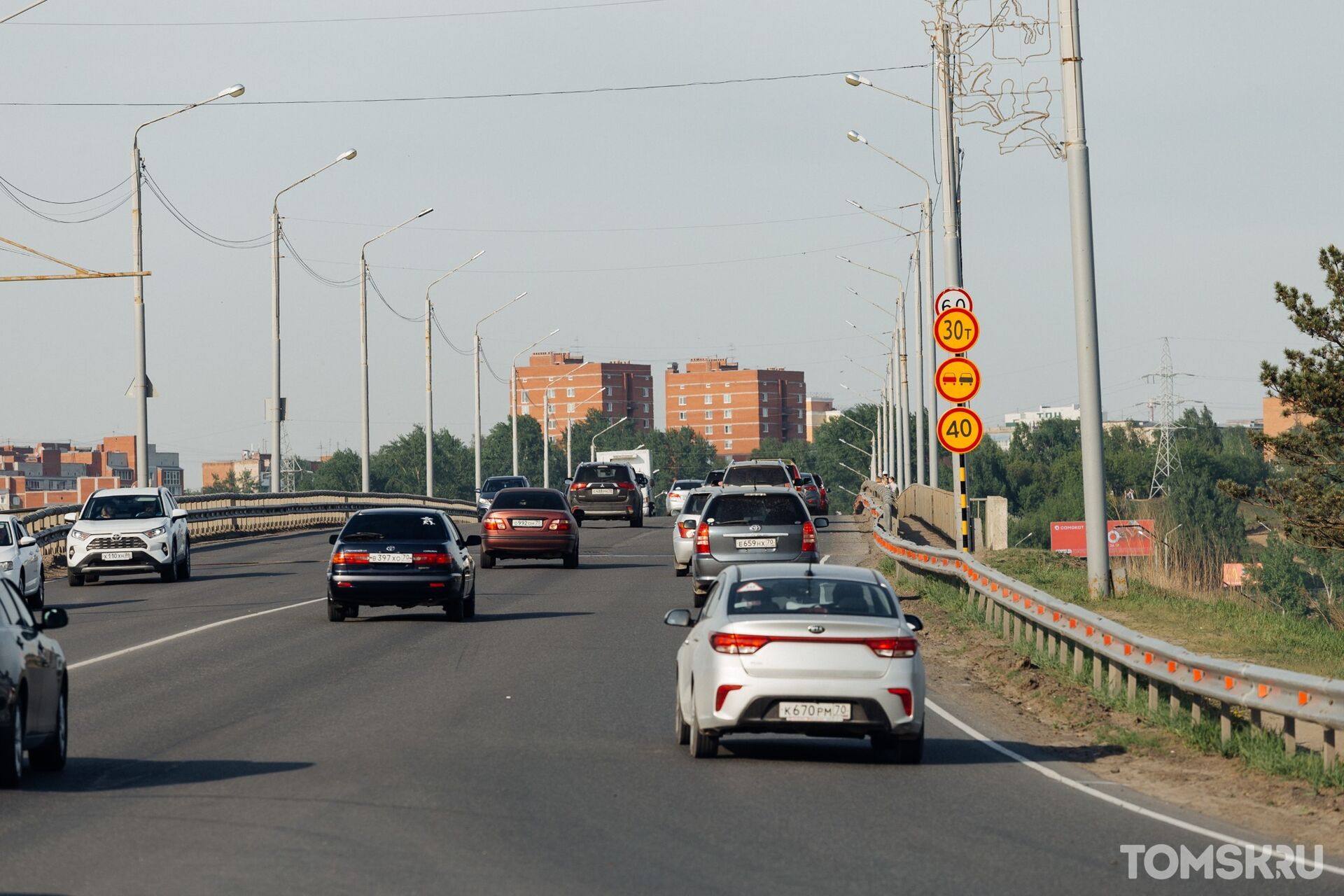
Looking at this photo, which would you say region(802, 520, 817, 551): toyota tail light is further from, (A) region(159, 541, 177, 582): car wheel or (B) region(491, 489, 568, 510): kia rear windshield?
(A) region(159, 541, 177, 582): car wheel

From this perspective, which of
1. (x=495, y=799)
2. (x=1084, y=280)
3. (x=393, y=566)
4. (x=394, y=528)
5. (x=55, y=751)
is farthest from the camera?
(x=394, y=528)

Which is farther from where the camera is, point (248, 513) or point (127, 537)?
point (248, 513)

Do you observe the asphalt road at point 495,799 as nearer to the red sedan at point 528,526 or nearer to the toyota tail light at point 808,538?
the toyota tail light at point 808,538

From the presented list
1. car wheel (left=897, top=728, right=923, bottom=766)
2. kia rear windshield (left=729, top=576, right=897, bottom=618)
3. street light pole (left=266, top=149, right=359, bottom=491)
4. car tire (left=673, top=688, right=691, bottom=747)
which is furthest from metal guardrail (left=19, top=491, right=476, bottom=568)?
car wheel (left=897, top=728, right=923, bottom=766)

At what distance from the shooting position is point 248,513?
172 ft

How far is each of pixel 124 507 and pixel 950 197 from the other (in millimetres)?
15878

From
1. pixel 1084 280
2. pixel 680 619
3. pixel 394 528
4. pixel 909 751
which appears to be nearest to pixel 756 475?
pixel 394 528

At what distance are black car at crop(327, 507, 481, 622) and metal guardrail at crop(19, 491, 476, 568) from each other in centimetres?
1399

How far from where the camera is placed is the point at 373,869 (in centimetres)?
851

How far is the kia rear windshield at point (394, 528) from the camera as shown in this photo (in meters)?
24.4

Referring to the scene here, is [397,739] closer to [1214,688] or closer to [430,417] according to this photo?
[1214,688]

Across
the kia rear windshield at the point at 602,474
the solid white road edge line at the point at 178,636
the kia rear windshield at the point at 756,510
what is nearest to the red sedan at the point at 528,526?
the solid white road edge line at the point at 178,636

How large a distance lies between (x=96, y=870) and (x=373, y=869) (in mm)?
1233

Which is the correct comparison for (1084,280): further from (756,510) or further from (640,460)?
(640,460)
